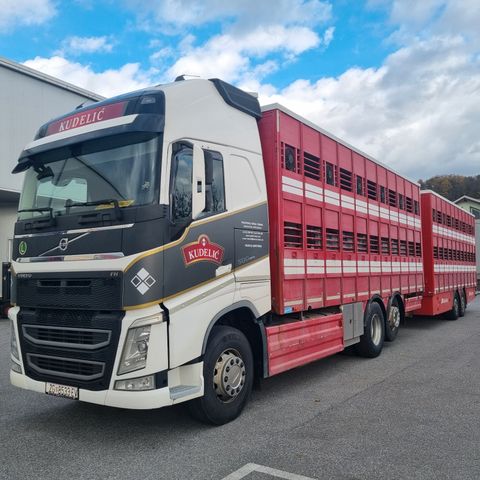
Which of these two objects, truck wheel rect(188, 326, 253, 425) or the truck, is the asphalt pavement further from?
the truck

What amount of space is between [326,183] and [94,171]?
12.5ft

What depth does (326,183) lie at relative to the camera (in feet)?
24.4

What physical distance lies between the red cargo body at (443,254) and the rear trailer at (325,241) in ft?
7.97

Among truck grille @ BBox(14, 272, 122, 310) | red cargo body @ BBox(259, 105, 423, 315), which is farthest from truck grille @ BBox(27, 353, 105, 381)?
red cargo body @ BBox(259, 105, 423, 315)

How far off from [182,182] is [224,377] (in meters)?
2.02

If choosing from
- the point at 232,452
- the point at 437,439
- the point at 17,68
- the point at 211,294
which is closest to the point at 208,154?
the point at 211,294

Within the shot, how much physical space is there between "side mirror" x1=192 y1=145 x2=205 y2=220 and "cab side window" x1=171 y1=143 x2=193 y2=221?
41 mm

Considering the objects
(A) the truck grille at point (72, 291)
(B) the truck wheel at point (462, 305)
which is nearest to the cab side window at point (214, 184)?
(A) the truck grille at point (72, 291)

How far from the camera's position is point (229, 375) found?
A: 16.6 ft

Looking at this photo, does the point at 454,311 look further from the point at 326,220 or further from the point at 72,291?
the point at 72,291

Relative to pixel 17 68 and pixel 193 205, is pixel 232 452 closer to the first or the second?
pixel 193 205

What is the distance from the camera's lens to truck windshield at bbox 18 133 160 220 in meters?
4.49

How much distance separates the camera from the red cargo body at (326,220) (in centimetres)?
615

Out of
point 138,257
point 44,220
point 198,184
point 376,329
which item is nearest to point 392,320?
point 376,329
